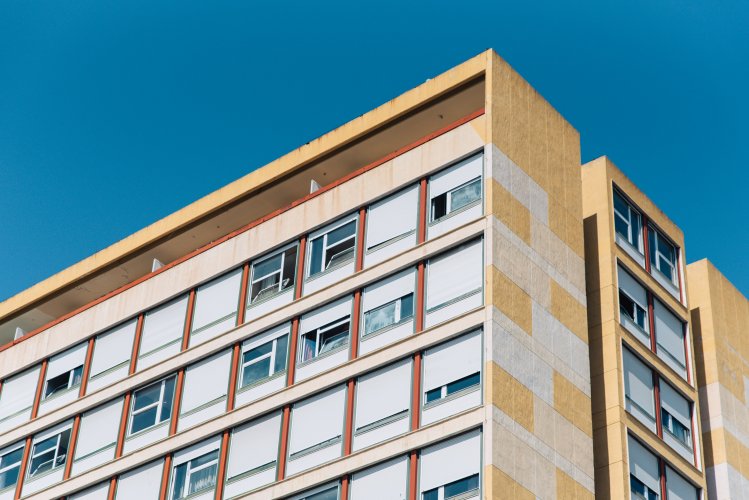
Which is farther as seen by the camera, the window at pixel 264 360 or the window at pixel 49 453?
the window at pixel 49 453

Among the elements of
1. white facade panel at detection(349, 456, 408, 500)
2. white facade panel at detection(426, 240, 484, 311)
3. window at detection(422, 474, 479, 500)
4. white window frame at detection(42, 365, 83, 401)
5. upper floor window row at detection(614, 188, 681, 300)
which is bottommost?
window at detection(422, 474, 479, 500)

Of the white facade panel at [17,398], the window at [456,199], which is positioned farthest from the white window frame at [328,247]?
the white facade panel at [17,398]

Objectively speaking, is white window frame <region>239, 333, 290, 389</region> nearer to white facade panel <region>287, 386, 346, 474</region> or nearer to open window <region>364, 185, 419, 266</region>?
white facade panel <region>287, 386, 346, 474</region>

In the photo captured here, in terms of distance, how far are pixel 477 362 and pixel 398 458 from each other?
3.37m

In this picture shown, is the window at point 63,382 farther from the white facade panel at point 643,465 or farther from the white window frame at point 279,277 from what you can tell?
the white facade panel at point 643,465

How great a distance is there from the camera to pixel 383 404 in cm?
4234

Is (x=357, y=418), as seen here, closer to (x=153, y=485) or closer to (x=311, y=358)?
(x=311, y=358)

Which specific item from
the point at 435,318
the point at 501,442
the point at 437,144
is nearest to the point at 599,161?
the point at 437,144

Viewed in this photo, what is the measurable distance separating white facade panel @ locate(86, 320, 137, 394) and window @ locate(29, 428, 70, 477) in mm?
1883

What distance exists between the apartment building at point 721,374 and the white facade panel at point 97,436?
1970 cm

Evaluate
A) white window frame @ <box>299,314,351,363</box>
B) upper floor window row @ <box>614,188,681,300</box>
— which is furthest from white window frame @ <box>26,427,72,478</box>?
upper floor window row @ <box>614,188,681,300</box>

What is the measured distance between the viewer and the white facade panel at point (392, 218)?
45125mm

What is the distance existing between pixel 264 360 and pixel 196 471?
156 inches

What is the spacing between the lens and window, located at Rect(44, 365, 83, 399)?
52684 millimetres
